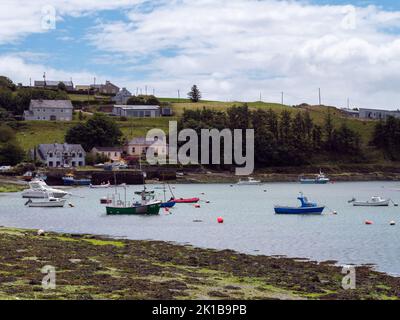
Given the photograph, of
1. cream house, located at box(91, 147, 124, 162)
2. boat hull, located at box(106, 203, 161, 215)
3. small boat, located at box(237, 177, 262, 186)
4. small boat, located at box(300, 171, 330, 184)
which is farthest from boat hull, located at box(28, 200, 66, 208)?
small boat, located at box(300, 171, 330, 184)

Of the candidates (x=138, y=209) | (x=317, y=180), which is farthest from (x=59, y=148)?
(x=138, y=209)

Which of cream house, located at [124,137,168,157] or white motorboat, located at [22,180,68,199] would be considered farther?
cream house, located at [124,137,168,157]

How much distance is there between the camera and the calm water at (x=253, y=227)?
2088 inches

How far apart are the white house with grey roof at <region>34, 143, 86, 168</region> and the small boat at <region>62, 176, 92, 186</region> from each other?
48.4 feet

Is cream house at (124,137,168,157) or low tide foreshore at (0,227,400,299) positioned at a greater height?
cream house at (124,137,168,157)

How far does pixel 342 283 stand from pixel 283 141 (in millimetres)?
155119

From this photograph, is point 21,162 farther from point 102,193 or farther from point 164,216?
point 164,216

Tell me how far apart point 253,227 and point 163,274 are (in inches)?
1444

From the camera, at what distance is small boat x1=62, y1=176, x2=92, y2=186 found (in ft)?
503

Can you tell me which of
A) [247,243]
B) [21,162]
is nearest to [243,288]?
[247,243]

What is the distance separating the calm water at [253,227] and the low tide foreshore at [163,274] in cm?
634

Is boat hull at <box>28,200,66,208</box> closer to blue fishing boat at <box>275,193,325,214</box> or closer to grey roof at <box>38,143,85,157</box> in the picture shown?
blue fishing boat at <box>275,193,325,214</box>

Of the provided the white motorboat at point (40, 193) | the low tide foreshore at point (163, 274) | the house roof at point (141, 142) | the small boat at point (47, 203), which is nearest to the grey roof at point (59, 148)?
the house roof at point (141, 142)

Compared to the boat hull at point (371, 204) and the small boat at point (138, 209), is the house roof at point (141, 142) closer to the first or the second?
the boat hull at point (371, 204)
